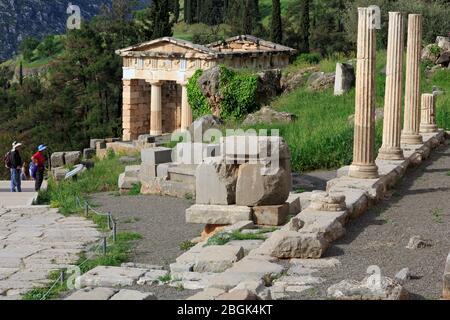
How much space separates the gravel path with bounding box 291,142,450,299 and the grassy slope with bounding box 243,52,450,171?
196 inches

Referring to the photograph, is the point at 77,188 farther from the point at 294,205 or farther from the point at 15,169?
the point at 294,205

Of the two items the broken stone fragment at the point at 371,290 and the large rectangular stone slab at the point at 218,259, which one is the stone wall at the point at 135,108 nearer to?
the large rectangular stone slab at the point at 218,259

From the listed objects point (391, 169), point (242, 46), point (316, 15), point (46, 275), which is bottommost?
point (46, 275)

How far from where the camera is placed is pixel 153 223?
55.5ft

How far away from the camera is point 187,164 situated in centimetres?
2073

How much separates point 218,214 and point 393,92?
19.9 ft

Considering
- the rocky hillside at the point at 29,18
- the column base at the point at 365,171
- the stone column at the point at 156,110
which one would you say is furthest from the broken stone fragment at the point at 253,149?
the rocky hillside at the point at 29,18

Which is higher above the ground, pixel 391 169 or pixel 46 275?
pixel 391 169

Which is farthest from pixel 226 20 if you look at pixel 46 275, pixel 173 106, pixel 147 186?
pixel 46 275

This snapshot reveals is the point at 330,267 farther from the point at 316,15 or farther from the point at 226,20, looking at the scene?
the point at 226,20

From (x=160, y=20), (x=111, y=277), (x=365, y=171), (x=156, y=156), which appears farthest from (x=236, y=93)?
(x=111, y=277)

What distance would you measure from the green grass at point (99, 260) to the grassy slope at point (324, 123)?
7.96 meters

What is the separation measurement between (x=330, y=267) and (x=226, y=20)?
223 ft

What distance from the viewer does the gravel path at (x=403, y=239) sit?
10471 millimetres
